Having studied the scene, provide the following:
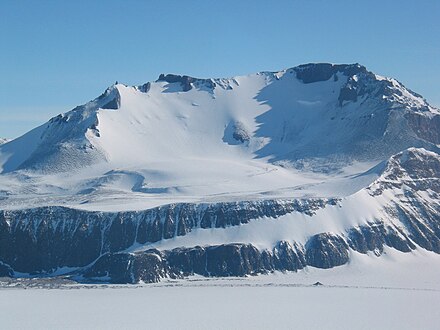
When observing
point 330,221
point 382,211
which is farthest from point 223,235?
point 382,211

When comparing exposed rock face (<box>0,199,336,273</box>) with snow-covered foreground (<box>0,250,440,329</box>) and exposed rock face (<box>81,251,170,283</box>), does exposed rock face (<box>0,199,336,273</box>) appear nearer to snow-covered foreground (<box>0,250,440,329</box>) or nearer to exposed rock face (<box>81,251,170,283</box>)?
exposed rock face (<box>81,251,170,283</box>)

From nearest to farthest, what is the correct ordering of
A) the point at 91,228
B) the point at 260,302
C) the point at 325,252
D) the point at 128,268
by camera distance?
1. the point at 260,302
2. the point at 128,268
3. the point at 325,252
4. the point at 91,228

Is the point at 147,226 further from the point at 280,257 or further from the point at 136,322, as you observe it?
the point at 136,322

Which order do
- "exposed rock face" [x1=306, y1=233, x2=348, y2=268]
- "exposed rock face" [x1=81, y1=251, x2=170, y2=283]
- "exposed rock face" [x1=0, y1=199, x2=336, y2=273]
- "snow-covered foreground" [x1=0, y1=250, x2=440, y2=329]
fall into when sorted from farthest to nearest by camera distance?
"exposed rock face" [x1=0, y1=199, x2=336, y2=273] < "exposed rock face" [x1=306, y1=233, x2=348, y2=268] < "exposed rock face" [x1=81, y1=251, x2=170, y2=283] < "snow-covered foreground" [x1=0, y1=250, x2=440, y2=329]

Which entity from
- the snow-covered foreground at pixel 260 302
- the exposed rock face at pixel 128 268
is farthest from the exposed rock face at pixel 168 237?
the snow-covered foreground at pixel 260 302

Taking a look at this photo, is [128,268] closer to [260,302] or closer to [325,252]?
[325,252]

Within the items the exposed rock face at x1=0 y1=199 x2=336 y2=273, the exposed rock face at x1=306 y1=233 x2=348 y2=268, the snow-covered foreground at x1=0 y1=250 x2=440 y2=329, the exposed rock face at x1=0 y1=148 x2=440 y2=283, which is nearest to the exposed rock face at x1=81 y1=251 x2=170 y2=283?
the exposed rock face at x1=0 y1=148 x2=440 y2=283

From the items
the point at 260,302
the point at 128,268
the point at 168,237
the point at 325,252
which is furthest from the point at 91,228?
the point at 260,302

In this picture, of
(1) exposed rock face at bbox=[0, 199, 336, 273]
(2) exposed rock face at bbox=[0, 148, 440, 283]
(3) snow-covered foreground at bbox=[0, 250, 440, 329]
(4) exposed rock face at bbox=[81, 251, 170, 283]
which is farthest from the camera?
(1) exposed rock face at bbox=[0, 199, 336, 273]

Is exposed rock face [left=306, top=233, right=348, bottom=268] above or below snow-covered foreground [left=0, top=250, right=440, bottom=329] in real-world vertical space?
above
